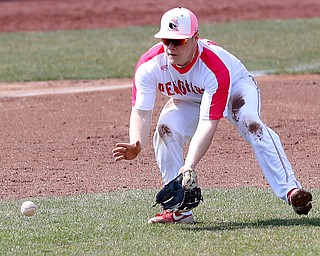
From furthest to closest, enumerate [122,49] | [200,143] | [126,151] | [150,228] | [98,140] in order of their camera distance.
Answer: [122,49] → [98,140] → [150,228] → [126,151] → [200,143]

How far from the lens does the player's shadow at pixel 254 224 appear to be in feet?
21.5

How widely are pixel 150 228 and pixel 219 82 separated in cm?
120

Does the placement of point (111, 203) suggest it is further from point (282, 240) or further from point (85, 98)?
point (85, 98)

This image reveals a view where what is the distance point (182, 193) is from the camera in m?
6.33

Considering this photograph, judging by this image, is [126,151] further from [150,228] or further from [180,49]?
[180,49]

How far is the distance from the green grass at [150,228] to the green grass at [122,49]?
8149 millimetres

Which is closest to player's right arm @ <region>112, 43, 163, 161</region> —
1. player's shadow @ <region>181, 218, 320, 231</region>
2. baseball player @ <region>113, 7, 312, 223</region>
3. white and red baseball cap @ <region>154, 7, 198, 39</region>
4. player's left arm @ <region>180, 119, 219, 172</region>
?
baseball player @ <region>113, 7, 312, 223</region>

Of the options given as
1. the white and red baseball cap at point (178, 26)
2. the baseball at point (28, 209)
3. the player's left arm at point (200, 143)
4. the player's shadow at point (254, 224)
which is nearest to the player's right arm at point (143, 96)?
the white and red baseball cap at point (178, 26)

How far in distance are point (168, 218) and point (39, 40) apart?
13.8 meters

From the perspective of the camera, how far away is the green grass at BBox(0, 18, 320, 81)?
16109 millimetres

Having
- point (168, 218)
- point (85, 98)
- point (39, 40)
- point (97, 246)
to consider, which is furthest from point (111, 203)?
point (39, 40)

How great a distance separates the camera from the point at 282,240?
605cm

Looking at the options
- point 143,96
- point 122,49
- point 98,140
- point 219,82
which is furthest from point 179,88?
point 122,49

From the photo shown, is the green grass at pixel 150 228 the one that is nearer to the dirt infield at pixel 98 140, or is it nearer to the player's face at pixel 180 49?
the dirt infield at pixel 98 140
